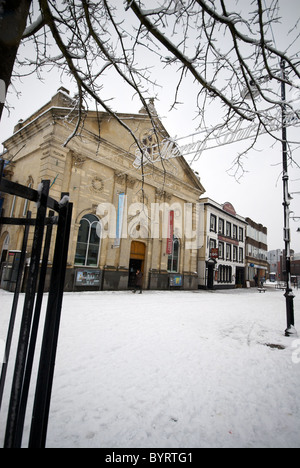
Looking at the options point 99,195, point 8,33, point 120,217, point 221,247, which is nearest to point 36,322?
point 8,33

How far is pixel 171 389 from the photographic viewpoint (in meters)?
3.14

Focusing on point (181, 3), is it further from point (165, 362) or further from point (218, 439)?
point (165, 362)

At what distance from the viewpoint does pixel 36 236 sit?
146cm

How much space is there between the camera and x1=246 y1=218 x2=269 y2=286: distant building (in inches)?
1290

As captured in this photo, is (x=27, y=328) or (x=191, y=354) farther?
(x=191, y=354)

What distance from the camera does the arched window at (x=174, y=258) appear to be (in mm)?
19516

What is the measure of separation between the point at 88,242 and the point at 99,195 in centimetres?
332

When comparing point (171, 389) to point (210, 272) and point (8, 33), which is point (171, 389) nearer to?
point (8, 33)

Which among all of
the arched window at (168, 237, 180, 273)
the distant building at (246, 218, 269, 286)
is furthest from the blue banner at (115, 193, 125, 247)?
the distant building at (246, 218, 269, 286)

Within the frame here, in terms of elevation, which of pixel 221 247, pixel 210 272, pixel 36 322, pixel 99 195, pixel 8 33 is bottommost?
pixel 36 322

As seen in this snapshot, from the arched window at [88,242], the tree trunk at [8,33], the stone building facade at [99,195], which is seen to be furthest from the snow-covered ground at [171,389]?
the arched window at [88,242]

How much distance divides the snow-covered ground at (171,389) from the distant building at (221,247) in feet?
60.3
